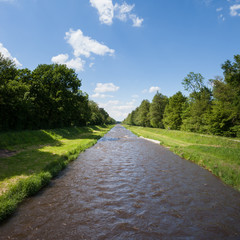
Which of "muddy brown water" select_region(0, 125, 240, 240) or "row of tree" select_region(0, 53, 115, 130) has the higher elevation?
"row of tree" select_region(0, 53, 115, 130)

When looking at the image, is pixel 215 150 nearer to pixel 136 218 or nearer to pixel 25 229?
pixel 136 218

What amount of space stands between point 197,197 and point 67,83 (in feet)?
132

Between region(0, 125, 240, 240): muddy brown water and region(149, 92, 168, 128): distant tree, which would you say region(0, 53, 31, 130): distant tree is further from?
region(149, 92, 168, 128): distant tree

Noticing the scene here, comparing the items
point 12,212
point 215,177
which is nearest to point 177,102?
point 215,177

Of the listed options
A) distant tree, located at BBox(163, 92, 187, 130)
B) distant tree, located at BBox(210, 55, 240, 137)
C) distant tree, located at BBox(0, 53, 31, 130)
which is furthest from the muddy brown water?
distant tree, located at BBox(163, 92, 187, 130)

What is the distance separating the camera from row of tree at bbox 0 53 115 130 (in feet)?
101

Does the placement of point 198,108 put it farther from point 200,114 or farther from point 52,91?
Result: point 52,91

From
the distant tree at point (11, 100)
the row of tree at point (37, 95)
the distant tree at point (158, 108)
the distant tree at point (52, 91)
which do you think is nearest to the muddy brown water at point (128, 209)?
the distant tree at point (11, 100)

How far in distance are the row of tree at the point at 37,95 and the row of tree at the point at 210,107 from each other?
3397 centimetres

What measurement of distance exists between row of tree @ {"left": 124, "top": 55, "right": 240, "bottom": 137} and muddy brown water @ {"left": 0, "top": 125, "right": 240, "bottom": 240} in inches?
1098

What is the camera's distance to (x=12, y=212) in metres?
7.29

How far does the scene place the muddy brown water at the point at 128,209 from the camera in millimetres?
6336

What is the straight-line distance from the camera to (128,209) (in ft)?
26.4

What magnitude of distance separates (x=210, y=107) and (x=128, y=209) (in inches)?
1817
